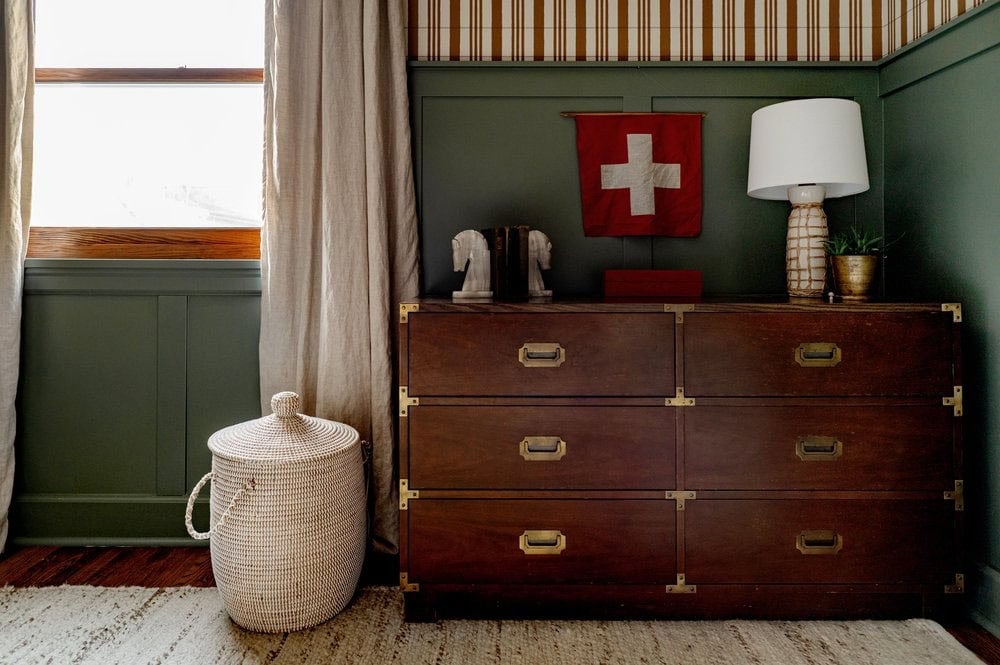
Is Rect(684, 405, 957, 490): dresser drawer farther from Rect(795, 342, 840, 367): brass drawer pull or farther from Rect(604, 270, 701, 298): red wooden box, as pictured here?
Rect(604, 270, 701, 298): red wooden box

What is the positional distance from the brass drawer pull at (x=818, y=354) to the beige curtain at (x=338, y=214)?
1.16 meters

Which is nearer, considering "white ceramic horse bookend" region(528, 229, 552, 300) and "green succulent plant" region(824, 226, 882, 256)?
"green succulent plant" region(824, 226, 882, 256)

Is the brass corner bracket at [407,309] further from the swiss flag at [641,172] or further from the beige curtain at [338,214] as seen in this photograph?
the swiss flag at [641,172]

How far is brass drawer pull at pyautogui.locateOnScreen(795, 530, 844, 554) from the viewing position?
1574 millimetres

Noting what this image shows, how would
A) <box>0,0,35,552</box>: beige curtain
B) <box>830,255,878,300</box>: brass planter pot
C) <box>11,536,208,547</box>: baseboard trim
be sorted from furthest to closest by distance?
<box>11,536,208,547</box>: baseboard trim → <box>0,0,35,552</box>: beige curtain → <box>830,255,878,300</box>: brass planter pot

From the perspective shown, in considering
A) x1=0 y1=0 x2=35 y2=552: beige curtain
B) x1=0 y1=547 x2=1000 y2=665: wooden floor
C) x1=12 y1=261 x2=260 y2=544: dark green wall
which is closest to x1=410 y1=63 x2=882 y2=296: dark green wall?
x1=12 y1=261 x2=260 y2=544: dark green wall

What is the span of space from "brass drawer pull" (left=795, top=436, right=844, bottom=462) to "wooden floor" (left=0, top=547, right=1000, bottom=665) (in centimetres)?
127

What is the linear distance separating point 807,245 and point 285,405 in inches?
62.7

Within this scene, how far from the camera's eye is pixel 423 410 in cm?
157

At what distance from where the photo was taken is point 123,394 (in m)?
2.10

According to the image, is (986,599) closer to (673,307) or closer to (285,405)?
(673,307)

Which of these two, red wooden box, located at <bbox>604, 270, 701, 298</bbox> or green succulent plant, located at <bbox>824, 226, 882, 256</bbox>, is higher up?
green succulent plant, located at <bbox>824, 226, 882, 256</bbox>

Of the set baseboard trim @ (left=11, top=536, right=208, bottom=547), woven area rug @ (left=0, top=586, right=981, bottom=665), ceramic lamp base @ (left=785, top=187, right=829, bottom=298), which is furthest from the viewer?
baseboard trim @ (left=11, top=536, right=208, bottom=547)

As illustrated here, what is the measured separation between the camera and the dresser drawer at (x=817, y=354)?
1.54 metres
